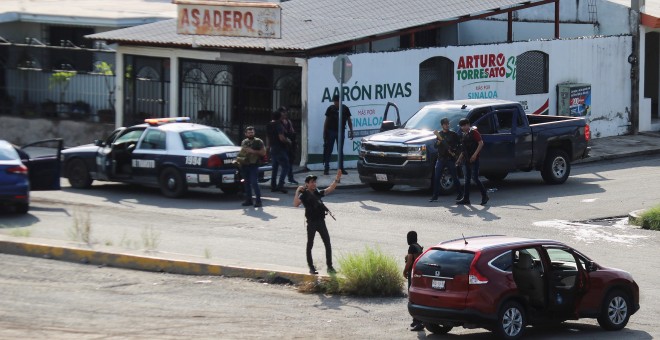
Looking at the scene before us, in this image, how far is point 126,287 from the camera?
15555mm

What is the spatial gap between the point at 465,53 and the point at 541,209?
7.87 meters

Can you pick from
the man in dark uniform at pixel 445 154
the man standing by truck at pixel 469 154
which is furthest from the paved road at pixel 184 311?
the man in dark uniform at pixel 445 154

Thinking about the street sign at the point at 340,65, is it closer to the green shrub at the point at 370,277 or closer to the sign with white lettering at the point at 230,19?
the sign with white lettering at the point at 230,19

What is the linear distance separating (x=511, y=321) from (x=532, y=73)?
61.5ft

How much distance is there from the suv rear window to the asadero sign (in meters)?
14.3

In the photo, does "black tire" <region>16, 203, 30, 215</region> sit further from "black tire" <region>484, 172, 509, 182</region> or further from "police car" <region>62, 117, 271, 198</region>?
"black tire" <region>484, 172, 509, 182</region>

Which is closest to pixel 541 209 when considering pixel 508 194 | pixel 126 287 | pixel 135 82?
pixel 508 194

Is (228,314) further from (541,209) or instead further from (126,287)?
(541,209)

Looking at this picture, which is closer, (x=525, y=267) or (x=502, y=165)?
(x=525, y=267)

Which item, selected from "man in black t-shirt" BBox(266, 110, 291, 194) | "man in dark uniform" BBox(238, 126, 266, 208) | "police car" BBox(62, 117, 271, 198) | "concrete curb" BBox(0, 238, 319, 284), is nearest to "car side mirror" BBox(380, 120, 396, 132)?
"man in black t-shirt" BBox(266, 110, 291, 194)

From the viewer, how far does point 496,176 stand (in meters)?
25.3

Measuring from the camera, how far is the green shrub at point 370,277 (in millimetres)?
15461

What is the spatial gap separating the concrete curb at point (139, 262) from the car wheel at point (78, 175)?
21.2 feet

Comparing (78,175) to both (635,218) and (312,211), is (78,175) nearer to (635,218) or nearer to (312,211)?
(312,211)
